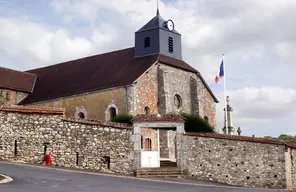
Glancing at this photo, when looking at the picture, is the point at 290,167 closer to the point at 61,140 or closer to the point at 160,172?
the point at 160,172

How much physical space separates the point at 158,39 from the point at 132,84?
22.0 feet

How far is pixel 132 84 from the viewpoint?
112 feet

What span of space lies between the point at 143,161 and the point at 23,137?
5982 millimetres

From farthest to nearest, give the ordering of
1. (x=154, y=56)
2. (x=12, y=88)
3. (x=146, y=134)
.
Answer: (x=12, y=88) < (x=154, y=56) < (x=146, y=134)

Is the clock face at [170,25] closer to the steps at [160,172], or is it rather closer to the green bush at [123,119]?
the green bush at [123,119]

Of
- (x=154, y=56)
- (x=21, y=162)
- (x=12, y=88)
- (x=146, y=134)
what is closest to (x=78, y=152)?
(x=21, y=162)

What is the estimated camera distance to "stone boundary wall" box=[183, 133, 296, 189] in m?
22.1

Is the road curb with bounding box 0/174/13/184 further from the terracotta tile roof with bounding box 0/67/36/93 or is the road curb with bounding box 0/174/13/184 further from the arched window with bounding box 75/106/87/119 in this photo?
the terracotta tile roof with bounding box 0/67/36/93

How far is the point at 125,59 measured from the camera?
3956 centimetres

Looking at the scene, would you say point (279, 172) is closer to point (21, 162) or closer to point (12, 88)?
point (21, 162)

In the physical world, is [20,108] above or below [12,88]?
below

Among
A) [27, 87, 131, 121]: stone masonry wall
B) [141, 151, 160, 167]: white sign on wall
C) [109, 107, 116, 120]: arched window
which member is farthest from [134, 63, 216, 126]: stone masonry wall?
[141, 151, 160, 167]: white sign on wall

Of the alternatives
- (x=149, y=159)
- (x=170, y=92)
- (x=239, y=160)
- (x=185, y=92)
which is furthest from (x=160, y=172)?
(x=185, y=92)

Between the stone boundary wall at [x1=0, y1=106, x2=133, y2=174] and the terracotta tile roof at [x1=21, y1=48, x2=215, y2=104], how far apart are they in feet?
37.9
